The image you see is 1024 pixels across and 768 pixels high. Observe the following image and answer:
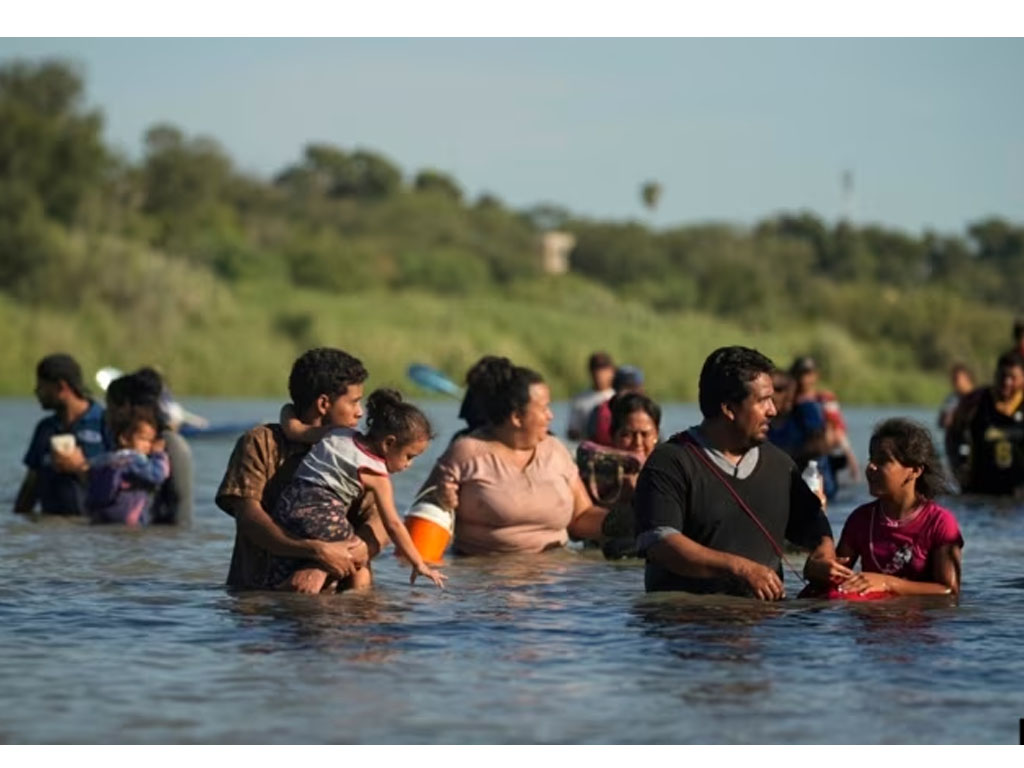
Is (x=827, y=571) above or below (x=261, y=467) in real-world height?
below

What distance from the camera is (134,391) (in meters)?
13.9

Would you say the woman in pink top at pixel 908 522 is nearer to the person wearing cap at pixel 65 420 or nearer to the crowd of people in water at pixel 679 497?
the crowd of people in water at pixel 679 497

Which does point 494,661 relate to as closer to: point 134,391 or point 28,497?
point 134,391

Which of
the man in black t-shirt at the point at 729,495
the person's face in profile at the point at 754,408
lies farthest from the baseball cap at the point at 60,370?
the person's face in profile at the point at 754,408

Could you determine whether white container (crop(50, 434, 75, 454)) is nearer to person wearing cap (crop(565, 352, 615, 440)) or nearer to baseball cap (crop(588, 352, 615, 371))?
person wearing cap (crop(565, 352, 615, 440))

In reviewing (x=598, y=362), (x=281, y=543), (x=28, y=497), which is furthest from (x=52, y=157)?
(x=281, y=543)

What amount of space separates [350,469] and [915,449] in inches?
101

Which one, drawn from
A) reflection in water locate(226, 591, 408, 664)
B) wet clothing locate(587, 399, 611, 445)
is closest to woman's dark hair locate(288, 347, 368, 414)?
reflection in water locate(226, 591, 408, 664)

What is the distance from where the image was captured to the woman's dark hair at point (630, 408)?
12.9 meters

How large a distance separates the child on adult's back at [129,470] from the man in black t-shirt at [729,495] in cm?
521

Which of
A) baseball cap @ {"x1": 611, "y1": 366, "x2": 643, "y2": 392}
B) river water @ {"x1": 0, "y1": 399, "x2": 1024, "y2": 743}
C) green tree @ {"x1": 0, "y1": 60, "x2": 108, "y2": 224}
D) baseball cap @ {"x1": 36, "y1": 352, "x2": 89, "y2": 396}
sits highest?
green tree @ {"x1": 0, "y1": 60, "x2": 108, "y2": 224}

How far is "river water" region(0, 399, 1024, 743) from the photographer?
25.0ft

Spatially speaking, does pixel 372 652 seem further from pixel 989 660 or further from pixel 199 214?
pixel 199 214

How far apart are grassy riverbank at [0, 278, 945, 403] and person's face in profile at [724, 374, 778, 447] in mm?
44431
